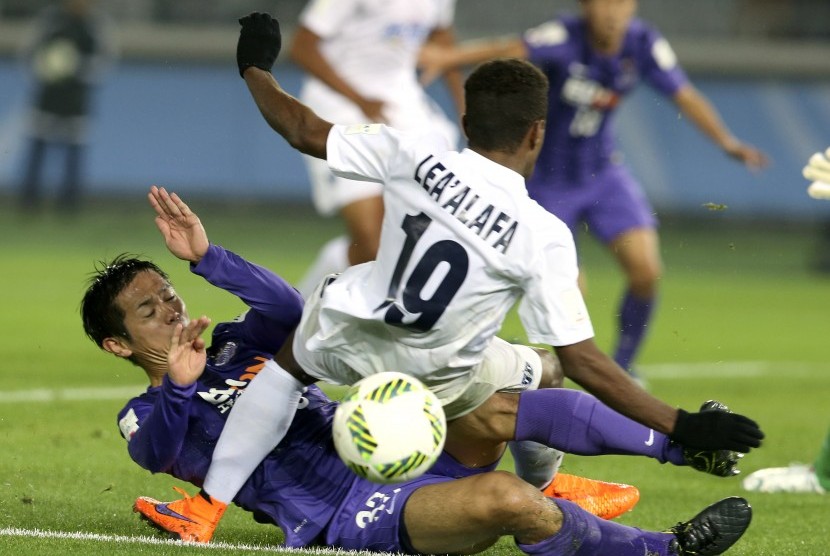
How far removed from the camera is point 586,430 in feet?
15.1

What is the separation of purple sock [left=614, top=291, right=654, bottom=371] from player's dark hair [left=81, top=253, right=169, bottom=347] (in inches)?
147

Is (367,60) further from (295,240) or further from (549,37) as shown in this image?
(295,240)

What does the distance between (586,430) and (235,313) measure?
6513 mm

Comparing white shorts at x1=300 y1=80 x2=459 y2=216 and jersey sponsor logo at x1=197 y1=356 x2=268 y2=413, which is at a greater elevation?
jersey sponsor logo at x1=197 y1=356 x2=268 y2=413

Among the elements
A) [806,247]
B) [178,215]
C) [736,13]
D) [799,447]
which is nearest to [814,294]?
[806,247]

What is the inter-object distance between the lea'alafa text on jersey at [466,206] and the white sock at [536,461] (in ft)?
3.04

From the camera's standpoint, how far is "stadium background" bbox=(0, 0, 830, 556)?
5.82 metres

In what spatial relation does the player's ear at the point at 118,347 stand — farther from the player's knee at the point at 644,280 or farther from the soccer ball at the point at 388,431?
the player's knee at the point at 644,280

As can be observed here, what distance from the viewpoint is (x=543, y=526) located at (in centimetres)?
426

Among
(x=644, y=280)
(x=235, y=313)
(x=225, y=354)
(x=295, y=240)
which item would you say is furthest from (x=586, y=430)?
(x=295, y=240)

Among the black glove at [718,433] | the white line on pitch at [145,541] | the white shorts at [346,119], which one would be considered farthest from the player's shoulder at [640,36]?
the white line on pitch at [145,541]

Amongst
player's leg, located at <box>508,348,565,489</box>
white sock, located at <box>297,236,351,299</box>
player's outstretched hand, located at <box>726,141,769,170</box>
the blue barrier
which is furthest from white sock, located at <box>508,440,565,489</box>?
the blue barrier

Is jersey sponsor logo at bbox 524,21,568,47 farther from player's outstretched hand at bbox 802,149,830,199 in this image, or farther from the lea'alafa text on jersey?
the lea'alafa text on jersey

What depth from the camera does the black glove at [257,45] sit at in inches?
194
